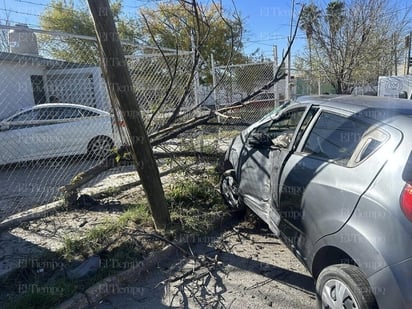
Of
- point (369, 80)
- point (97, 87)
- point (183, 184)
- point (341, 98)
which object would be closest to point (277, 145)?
point (341, 98)

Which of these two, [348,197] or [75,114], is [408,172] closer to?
[348,197]

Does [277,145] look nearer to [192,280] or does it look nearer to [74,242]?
[192,280]

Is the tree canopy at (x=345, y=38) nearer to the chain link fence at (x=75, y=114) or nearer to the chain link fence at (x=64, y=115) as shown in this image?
the chain link fence at (x=75, y=114)

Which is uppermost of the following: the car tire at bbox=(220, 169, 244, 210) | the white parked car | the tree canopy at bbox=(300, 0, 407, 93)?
the tree canopy at bbox=(300, 0, 407, 93)

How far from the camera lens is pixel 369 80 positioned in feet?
53.9

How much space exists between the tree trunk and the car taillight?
8.55ft

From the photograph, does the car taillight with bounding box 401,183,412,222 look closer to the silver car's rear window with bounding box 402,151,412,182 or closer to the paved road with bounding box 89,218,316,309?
the silver car's rear window with bounding box 402,151,412,182

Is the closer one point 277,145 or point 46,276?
point 46,276

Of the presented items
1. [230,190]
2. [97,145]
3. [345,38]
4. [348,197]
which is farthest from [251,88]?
[348,197]

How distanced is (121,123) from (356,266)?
9.07 feet

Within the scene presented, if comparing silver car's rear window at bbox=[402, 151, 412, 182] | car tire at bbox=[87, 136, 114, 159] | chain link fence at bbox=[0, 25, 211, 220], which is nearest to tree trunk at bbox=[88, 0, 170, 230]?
chain link fence at bbox=[0, 25, 211, 220]

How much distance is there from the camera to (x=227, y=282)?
3.26 metres

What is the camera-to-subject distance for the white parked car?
314 inches

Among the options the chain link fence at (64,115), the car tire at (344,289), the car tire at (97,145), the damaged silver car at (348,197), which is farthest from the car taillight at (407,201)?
the car tire at (97,145)
